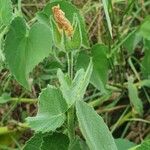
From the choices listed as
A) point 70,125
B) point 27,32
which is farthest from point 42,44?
point 70,125

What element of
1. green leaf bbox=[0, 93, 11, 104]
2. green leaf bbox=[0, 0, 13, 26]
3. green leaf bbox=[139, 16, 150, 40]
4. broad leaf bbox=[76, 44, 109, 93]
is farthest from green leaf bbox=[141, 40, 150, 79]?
green leaf bbox=[0, 0, 13, 26]

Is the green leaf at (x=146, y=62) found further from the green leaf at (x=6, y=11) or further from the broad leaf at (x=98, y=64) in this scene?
the green leaf at (x=6, y=11)

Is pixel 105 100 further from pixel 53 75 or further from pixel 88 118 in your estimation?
pixel 88 118

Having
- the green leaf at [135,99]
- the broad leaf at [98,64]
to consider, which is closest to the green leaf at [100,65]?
the broad leaf at [98,64]

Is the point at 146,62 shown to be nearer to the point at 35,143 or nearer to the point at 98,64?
the point at 98,64

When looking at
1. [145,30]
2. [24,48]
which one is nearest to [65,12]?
[24,48]
